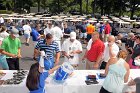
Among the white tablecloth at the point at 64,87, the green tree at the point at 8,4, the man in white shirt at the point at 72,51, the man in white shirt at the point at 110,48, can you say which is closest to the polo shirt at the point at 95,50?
the man in white shirt at the point at 110,48

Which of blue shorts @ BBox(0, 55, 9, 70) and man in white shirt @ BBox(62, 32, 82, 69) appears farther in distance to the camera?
man in white shirt @ BBox(62, 32, 82, 69)

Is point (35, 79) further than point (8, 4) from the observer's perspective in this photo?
No

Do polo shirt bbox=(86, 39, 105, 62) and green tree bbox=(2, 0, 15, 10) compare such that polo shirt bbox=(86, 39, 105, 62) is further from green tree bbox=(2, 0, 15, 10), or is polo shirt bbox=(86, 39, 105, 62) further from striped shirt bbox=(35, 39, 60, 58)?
green tree bbox=(2, 0, 15, 10)

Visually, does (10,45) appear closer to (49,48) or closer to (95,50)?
(49,48)

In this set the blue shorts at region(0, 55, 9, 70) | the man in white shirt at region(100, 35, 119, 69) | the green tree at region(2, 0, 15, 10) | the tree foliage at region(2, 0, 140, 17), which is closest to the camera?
the man in white shirt at region(100, 35, 119, 69)

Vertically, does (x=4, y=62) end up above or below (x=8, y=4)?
above

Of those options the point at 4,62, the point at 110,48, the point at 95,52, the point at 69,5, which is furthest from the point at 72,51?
the point at 69,5

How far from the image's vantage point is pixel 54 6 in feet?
258

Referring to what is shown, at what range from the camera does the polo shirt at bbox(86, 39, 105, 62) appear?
8.83m

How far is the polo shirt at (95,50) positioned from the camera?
8828 mm

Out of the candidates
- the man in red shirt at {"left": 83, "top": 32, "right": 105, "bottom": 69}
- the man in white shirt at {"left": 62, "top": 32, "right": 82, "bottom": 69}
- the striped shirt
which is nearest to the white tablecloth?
the striped shirt

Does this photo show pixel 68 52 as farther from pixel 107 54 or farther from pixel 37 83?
pixel 37 83

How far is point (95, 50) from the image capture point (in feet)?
29.1

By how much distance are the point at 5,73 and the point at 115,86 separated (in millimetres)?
2831
